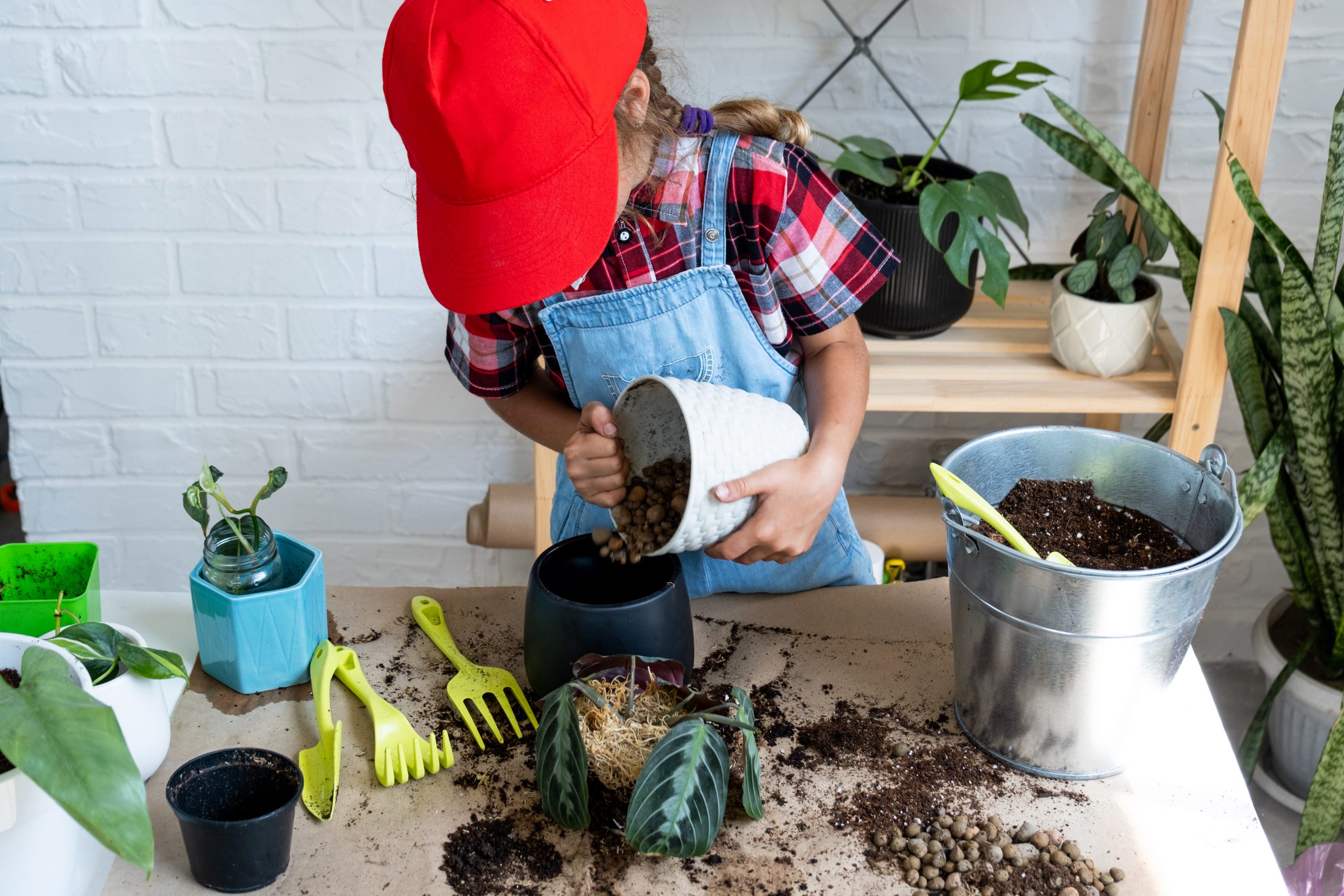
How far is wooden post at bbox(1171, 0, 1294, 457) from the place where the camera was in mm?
1181

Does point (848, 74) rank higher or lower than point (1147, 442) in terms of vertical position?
higher

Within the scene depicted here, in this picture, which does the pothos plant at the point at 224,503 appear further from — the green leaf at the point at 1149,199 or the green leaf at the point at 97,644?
the green leaf at the point at 1149,199

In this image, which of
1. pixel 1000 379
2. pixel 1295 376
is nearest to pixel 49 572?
pixel 1000 379

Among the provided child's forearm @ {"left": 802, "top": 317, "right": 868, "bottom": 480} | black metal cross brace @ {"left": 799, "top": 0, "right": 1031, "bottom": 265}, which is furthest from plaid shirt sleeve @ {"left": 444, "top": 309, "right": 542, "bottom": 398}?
black metal cross brace @ {"left": 799, "top": 0, "right": 1031, "bottom": 265}

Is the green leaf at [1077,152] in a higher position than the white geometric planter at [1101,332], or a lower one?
higher

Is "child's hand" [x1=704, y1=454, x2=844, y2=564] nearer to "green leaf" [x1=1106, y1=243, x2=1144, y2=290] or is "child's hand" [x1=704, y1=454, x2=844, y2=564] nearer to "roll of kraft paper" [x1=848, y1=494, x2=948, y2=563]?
"green leaf" [x1=1106, y1=243, x2=1144, y2=290]

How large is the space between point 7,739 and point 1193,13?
5.35 ft

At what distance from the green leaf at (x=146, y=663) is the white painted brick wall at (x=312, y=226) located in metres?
1.02

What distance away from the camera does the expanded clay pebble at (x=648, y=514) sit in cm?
85

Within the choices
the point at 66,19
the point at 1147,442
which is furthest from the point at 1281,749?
the point at 66,19

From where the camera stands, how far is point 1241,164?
1228 millimetres

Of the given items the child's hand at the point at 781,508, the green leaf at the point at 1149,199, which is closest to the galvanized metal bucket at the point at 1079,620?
the child's hand at the point at 781,508

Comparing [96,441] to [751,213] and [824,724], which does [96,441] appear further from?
[824,724]

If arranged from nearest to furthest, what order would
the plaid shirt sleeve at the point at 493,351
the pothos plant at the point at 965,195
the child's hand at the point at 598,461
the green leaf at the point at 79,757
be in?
1. the green leaf at the point at 79,757
2. the child's hand at the point at 598,461
3. the plaid shirt sleeve at the point at 493,351
4. the pothos plant at the point at 965,195
